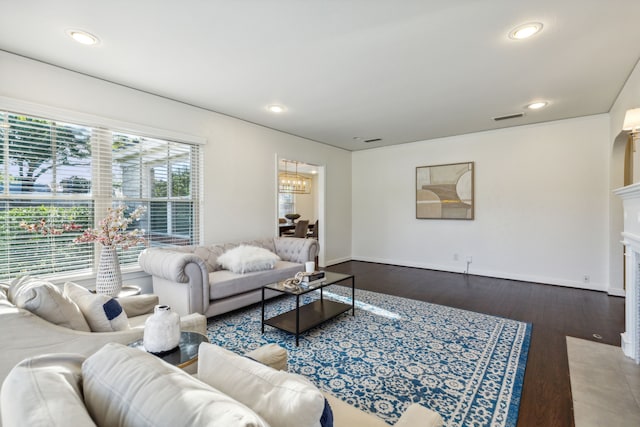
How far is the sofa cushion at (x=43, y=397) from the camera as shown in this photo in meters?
0.57

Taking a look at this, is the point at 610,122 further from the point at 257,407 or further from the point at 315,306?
the point at 257,407

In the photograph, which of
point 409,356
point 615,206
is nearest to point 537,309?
point 615,206

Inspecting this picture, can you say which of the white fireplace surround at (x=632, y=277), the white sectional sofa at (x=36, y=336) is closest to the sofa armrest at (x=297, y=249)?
the white sectional sofa at (x=36, y=336)

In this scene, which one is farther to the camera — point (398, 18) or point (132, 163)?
point (132, 163)

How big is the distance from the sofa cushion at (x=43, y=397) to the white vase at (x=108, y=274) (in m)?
2.29

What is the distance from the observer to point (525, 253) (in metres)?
4.96

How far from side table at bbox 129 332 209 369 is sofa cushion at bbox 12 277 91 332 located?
293 mm

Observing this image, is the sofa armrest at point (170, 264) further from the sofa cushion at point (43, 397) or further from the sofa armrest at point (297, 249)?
the sofa cushion at point (43, 397)

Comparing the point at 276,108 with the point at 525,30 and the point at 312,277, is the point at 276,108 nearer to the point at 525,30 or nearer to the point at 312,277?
the point at 312,277

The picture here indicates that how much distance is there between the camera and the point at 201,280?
2990mm

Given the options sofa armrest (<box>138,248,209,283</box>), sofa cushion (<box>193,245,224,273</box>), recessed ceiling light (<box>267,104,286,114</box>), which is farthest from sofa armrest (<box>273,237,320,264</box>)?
recessed ceiling light (<box>267,104,286,114</box>)

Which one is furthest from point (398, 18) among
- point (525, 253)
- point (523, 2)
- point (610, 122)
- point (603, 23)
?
point (525, 253)

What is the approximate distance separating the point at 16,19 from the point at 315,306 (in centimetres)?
351

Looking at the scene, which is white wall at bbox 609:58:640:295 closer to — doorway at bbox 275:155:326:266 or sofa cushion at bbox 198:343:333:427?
doorway at bbox 275:155:326:266
